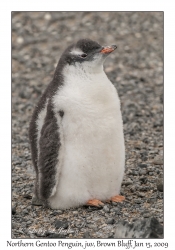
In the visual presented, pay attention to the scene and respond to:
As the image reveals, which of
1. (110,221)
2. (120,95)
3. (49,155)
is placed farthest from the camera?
(120,95)

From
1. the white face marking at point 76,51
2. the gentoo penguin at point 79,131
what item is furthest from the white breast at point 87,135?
the white face marking at point 76,51

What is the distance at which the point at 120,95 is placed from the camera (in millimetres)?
9102

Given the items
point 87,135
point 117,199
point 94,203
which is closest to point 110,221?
point 94,203

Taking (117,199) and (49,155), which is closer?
(49,155)

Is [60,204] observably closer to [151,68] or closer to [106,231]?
[106,231]

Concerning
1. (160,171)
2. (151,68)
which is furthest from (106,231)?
(151,68)

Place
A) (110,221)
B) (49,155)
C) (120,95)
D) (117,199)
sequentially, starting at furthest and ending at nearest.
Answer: (120,95)
(117,199)
(49,155)
(110,221)

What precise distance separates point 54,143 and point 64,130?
13 centimetres

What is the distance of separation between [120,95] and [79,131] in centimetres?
430

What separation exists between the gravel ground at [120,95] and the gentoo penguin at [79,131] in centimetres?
24

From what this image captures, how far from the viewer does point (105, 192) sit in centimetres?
512

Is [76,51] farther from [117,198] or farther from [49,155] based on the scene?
[117,198]

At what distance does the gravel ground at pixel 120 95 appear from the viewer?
16.2 feet

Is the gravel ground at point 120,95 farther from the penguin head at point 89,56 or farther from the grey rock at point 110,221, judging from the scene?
the penguin head at point 89,56
